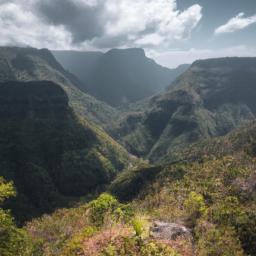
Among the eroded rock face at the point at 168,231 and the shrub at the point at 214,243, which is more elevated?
the eroded rock face at the point at 168,231

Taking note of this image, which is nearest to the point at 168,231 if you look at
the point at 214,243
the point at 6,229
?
the point at 214,243

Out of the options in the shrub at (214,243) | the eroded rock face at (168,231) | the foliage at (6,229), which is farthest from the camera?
the foliage at (6,229)

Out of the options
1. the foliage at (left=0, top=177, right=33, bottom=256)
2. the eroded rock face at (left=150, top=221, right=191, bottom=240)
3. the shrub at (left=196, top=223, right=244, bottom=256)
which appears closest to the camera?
the shrub at (left=196, top=223, right=244, bottom=256)

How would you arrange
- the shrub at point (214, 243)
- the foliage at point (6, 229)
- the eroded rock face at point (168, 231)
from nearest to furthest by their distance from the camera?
the shrub at point (214, 243) < the eroded rock face at point (168, 231) < the foliage at point (6, 229)

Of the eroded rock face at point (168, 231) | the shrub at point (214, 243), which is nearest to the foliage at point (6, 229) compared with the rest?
the eroded rock face at point (168, 231)

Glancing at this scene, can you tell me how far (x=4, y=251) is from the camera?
3036cm

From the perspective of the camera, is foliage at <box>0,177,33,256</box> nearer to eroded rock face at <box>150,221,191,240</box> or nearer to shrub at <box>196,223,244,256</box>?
eroded rock face at <box>150,221,191,240</box>

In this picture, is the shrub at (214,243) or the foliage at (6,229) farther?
the foliage at (6,229)

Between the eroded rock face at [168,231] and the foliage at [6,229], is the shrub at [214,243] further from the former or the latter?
the foliage at [6,229]

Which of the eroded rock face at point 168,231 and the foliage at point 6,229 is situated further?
the foliage at point 6,229

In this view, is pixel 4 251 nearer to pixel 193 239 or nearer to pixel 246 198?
pixel 193 239

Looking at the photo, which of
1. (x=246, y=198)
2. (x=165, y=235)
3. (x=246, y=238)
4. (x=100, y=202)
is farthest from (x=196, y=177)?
(x=165, y=235)

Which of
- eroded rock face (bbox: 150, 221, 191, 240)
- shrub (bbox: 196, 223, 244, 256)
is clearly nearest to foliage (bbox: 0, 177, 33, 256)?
eroded rock face (bbox: 150, 221, 191, 240)

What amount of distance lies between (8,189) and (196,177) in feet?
526
